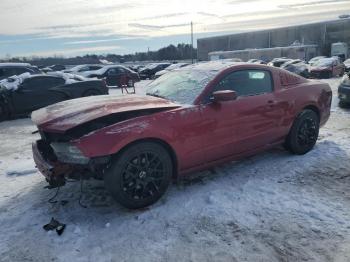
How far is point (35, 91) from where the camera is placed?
36.5ft

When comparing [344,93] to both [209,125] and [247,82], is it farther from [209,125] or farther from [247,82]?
[209,125]

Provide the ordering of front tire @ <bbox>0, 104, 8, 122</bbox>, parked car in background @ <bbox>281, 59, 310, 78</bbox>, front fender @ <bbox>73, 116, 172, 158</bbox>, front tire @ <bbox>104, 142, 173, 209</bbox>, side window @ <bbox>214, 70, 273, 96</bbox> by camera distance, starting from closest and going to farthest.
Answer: front fender @ <bbox>73, 116, 172, 158</bbox>, front tire @ <bbox>104, 142, 173, 209</bbox>, side window @ <bbox>214, 70, 273, 96</bbox>, front tire @ <bbox>0, 104, 8, 122</bbox>, parked car in background @ <bbox>281, 59, 310, 78</bbox>

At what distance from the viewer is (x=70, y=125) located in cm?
385

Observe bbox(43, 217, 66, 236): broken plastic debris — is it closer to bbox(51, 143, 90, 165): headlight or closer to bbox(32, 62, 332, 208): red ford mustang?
bbox(32, 62, 332, 208): red ford mustang


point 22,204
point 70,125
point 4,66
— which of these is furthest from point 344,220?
point 4,66

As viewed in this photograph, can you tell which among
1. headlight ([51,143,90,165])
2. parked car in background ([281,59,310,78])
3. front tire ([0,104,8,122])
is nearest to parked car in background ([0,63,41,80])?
front tire ([0,104,8,122])

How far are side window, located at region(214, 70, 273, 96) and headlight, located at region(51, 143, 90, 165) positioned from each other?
1.90 meters

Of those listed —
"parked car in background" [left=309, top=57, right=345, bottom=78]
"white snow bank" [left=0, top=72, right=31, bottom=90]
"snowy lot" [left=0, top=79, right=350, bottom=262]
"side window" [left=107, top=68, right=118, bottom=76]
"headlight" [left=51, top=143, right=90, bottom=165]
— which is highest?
"white snow bank" [left=0, top=72, right=31, bottom=90]

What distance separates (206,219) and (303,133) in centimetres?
267

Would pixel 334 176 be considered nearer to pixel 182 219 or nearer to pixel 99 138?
pixel 182 219

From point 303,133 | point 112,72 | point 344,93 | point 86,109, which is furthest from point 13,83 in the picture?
point 112,72

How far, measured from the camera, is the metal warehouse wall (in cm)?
5991

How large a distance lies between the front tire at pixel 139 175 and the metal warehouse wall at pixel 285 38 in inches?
2344

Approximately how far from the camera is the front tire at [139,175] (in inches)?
149
